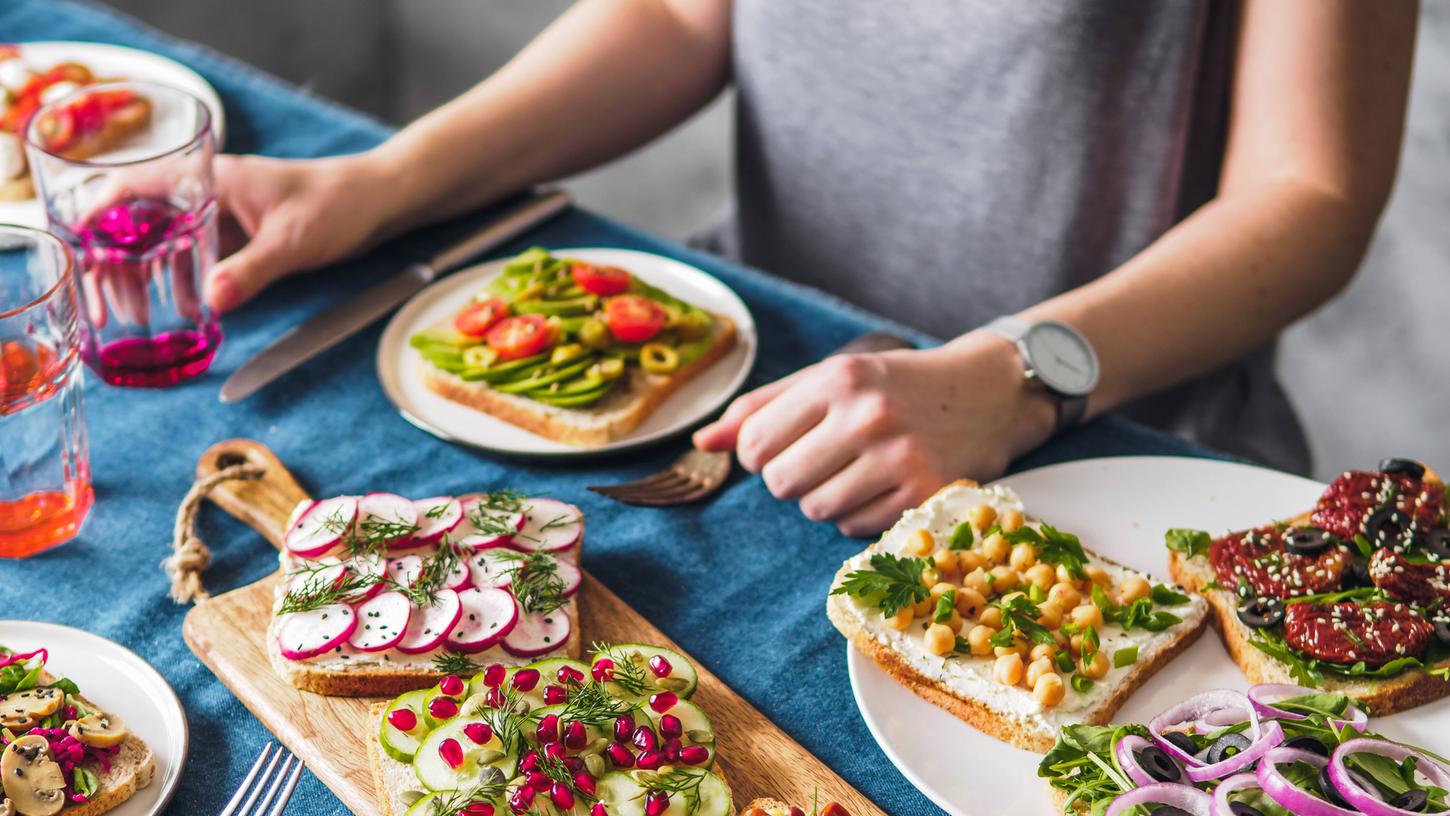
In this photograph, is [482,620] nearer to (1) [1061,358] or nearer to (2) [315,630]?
(2) [315,630]

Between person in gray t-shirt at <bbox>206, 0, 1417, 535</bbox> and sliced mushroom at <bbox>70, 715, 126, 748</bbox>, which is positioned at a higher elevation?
person in gray t-shirt at <bbox>206, 0, 1417, 535</bbox>

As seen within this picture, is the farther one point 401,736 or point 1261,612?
point 1261,612

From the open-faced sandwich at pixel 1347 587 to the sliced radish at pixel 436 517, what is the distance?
91cm

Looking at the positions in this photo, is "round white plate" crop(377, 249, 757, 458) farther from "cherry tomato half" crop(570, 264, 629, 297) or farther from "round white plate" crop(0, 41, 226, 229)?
"round white plate" crop(0, 41, 226, 229)

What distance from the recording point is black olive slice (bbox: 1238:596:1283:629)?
138 cm

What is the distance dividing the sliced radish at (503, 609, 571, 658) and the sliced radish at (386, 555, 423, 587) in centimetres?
14

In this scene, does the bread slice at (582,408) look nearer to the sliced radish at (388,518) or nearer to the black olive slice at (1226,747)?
the sliced radish at (388,518)

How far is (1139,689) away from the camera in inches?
54.4

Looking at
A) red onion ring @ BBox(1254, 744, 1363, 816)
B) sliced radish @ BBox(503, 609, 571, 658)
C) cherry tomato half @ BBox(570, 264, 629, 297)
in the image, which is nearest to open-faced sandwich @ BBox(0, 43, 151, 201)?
cherry tomato half @ BBox(570, 264, 629, 297)

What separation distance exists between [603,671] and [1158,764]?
0.57 m

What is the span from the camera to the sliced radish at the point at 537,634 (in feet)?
4.47

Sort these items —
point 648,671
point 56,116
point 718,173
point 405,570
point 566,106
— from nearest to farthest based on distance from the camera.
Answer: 1. point 648,671
2. point 405,570
3. point 56,116
4. point 566,106
5. point 718,173

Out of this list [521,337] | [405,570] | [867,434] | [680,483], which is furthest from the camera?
[521,337]

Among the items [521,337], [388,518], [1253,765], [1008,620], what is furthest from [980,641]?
[521,337]
